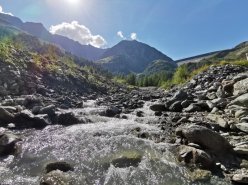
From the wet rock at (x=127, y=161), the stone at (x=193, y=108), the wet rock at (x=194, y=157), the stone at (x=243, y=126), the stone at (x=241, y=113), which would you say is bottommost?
the wet rock at (x=127, y=161)

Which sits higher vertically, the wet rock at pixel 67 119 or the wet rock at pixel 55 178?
the wet rock at pixel 67 119

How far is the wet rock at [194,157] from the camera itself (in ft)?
42.4

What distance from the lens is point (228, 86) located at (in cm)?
2769

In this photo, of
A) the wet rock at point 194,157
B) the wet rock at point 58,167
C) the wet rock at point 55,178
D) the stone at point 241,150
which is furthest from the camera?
the stone at point 241,150

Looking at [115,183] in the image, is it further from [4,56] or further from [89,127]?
[4,56]

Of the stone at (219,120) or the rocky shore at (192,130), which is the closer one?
the rocky shore at (192,130)

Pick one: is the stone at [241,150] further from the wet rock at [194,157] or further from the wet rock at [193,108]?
the wet rock at [193,108]

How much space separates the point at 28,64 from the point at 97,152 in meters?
36.7

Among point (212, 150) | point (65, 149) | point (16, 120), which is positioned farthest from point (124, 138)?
point (16, 120)

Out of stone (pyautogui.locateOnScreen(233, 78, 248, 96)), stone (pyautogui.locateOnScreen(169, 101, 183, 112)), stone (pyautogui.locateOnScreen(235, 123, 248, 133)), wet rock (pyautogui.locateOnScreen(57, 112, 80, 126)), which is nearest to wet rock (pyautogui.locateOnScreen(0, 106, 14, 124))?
wet rock (pyautogui.locateOnScreen(57, 112, 80, 126))

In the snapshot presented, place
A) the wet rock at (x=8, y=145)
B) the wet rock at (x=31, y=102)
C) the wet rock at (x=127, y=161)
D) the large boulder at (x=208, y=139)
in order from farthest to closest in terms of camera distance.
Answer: the wet rock at (x=31, y=102), the wet rock at (x=8, y=145), the large boulder at (x=208, y=139), the wet rock at (x=127, y=161)

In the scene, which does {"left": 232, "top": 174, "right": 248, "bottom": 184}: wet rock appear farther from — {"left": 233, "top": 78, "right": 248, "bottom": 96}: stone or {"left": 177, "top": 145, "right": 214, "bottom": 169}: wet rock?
{"left": 233, "top": 78, "right": 248, "bottom": 96}: stone

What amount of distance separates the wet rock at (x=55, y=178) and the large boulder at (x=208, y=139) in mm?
7063

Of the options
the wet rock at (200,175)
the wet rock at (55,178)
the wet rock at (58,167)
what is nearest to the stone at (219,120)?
the wet rock at (200,175)
